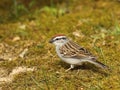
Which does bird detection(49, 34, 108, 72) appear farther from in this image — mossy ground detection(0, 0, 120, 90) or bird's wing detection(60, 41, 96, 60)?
mossy ground detection(0, 0, 120, 90)

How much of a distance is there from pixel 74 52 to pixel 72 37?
154 cm

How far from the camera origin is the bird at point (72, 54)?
6461mm

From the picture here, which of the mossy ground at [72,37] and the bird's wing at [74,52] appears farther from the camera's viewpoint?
the bird's wing at [74,52]

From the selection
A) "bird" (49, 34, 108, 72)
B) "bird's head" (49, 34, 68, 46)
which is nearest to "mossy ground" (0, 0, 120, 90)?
"bird" (49, 34, 108, 72)

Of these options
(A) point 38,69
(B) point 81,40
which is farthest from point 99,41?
(A) point 38,69

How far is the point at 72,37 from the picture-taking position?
8.22 metres

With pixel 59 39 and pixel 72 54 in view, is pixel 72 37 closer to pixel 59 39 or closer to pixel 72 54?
pixel 59 39

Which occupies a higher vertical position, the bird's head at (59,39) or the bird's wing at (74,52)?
the bird's head at (59,39)

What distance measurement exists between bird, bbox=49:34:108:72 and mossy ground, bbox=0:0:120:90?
200 millimetres

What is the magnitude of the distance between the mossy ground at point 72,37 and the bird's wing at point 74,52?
27 cm

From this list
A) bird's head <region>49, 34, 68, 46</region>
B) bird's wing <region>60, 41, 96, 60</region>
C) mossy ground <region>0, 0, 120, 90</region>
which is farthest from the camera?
bird's head <region>49, 34, 68, 46</region>

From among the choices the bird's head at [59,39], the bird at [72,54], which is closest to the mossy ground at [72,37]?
the bird at [72,54]

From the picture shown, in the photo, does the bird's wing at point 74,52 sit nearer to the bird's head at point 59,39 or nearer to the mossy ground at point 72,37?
the bird's head at point 59,39

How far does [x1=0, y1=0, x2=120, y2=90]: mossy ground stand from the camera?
21.1 ft
